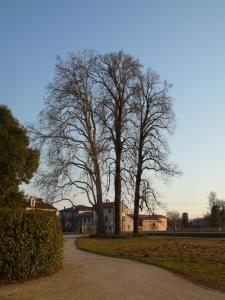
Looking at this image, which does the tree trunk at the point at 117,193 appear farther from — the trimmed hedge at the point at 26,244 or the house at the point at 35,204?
the trimmed hedge at the point at 26,244

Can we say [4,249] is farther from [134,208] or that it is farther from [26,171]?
[134,208]

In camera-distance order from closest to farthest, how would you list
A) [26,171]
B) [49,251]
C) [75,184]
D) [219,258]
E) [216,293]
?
[216,293], [49,251], [219,258], [26,171], [75,184]

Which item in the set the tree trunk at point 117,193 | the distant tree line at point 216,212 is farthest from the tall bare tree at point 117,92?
the distant tree line at point 216,212

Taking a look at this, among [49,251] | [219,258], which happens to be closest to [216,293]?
[49,251]

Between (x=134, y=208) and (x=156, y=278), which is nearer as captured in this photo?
(x=156, y=278)

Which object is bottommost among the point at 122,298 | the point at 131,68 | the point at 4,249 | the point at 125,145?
the point at 122,298

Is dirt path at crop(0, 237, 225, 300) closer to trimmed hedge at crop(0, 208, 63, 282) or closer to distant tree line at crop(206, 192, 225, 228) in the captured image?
trimmed hedge at crop(0, 208, 63, 282)

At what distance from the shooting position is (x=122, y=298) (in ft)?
40.4

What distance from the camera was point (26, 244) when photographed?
48.2 feet

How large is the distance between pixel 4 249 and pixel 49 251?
2101 millimetres

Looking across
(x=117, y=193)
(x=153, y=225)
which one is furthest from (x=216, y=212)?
(x=117, y=193)

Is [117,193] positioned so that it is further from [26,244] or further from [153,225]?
[153,225]

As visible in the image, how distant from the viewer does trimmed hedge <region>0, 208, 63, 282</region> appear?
14.1 metres

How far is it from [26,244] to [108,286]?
2.56m
